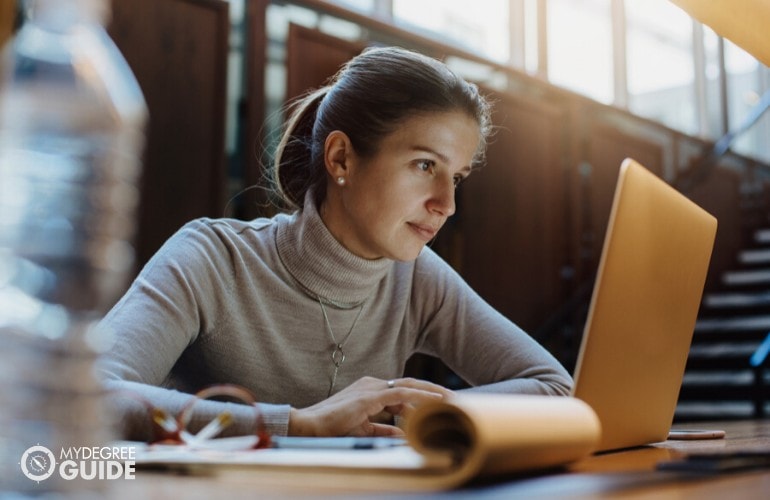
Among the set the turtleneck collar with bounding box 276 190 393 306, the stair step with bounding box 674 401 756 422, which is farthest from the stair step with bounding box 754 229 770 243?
the turtleneck collar with bounding box 276 190 393 306

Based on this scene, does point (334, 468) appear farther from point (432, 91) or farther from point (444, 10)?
point (444, 10)

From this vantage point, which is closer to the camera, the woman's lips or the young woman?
the young woman

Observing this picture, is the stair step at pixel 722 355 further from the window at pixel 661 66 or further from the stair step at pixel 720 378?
the window at pixel 661 66

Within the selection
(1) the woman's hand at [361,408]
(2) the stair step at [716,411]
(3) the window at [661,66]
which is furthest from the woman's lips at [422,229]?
(3) the window at [661,66]

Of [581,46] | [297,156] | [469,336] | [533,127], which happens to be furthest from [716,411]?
[297,156]

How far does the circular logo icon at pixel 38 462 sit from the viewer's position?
41cm

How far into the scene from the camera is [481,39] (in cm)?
568

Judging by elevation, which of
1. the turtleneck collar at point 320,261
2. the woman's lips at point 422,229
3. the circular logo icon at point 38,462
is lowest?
the circular logo icon at point 38,462

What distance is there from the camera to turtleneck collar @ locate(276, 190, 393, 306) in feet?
5.26

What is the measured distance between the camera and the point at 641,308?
2.91ft

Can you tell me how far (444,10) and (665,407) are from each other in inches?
182

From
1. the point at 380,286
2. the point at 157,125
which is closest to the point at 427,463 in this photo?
the point at 380,286

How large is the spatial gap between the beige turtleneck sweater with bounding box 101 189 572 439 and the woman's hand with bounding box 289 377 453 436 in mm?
305

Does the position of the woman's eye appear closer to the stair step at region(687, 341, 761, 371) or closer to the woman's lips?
the woman's lips
